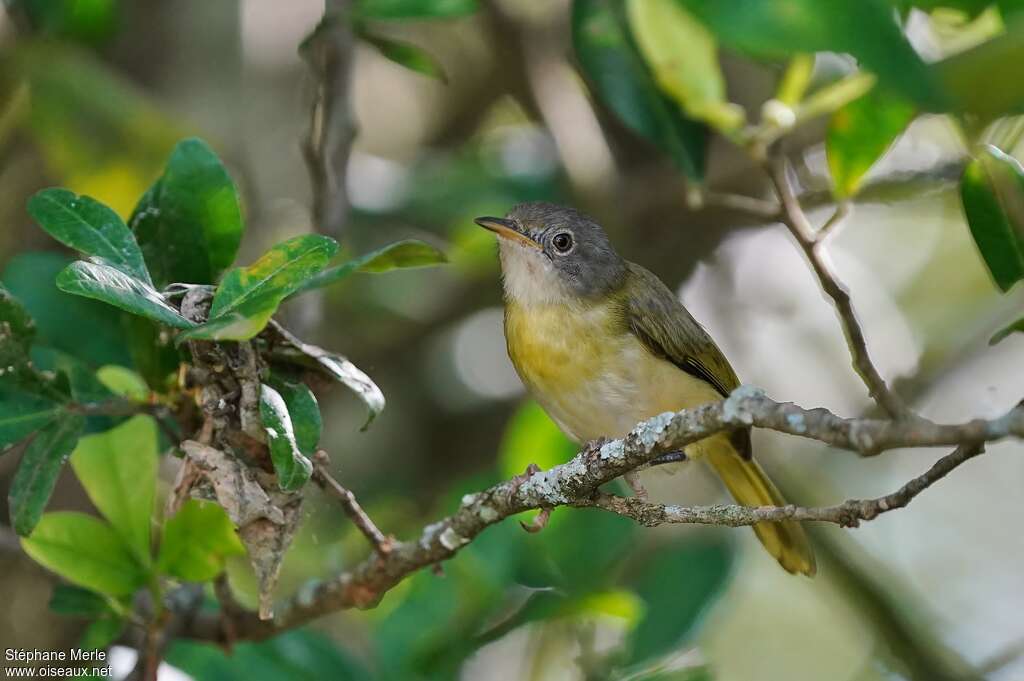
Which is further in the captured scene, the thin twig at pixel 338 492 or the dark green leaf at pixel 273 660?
the dark green leaf at pixel 273 660

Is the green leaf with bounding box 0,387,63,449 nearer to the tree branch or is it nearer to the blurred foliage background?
the blurred foliage background

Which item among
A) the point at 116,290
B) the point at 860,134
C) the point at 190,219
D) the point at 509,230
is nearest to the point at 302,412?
the point at 116,290

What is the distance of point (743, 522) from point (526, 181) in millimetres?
3035

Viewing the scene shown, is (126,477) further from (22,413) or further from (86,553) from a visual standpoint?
(22,413)

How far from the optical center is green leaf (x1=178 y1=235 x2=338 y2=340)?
2119mm

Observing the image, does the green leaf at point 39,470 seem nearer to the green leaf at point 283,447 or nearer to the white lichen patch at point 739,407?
the green leaf at point 283,447

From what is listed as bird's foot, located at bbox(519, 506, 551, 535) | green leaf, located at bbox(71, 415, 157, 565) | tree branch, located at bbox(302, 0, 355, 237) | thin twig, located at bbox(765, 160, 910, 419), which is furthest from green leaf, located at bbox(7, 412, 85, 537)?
thin twig, located at bbox(765, 160, 910, 419)

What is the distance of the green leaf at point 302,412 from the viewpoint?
2320 millimetres

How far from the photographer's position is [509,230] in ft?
13.1

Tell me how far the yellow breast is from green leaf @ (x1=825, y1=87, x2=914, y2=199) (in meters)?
0.90

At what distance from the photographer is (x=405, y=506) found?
4305mm

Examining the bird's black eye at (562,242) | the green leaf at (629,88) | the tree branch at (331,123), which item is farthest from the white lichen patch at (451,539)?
the bird's black eye at (562,242)

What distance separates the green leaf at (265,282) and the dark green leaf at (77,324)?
80 cm

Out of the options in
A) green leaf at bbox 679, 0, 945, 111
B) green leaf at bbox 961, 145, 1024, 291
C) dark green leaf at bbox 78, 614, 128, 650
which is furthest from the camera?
dark green leaf at bbox 78, 614, 128, 650
